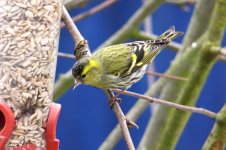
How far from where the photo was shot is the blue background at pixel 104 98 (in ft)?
22.5

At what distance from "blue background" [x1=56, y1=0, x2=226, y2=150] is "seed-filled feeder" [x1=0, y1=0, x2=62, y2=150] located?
3.59m

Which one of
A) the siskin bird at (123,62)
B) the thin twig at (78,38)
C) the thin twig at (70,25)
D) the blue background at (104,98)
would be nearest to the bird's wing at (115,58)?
the siskin bird at (123,62)

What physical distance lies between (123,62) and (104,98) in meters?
2.59

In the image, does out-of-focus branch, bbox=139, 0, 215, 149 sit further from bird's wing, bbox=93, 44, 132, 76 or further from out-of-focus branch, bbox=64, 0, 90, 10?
out-of-focus branch, bbox=64, 0, 90, 10

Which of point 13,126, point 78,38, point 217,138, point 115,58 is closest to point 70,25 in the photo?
point 78,38

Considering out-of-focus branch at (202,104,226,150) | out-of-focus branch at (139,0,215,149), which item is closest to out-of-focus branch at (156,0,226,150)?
out-of-focus branch at (139,0,215,149)

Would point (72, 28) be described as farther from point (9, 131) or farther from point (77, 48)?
point (9, 131)

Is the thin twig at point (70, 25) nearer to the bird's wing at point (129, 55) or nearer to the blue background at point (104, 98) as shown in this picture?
the bird's wing at point (129, 55)

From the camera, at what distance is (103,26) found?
6.91 meters

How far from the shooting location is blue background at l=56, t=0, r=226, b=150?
685 centimetres

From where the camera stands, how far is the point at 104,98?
6996mm

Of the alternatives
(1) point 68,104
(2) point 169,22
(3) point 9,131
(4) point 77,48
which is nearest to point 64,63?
(1) point 68,104

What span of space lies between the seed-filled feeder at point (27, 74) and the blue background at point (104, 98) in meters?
3.59

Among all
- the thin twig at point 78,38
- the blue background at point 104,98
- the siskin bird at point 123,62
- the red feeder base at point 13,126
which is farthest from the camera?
the blue background at point 104,98
